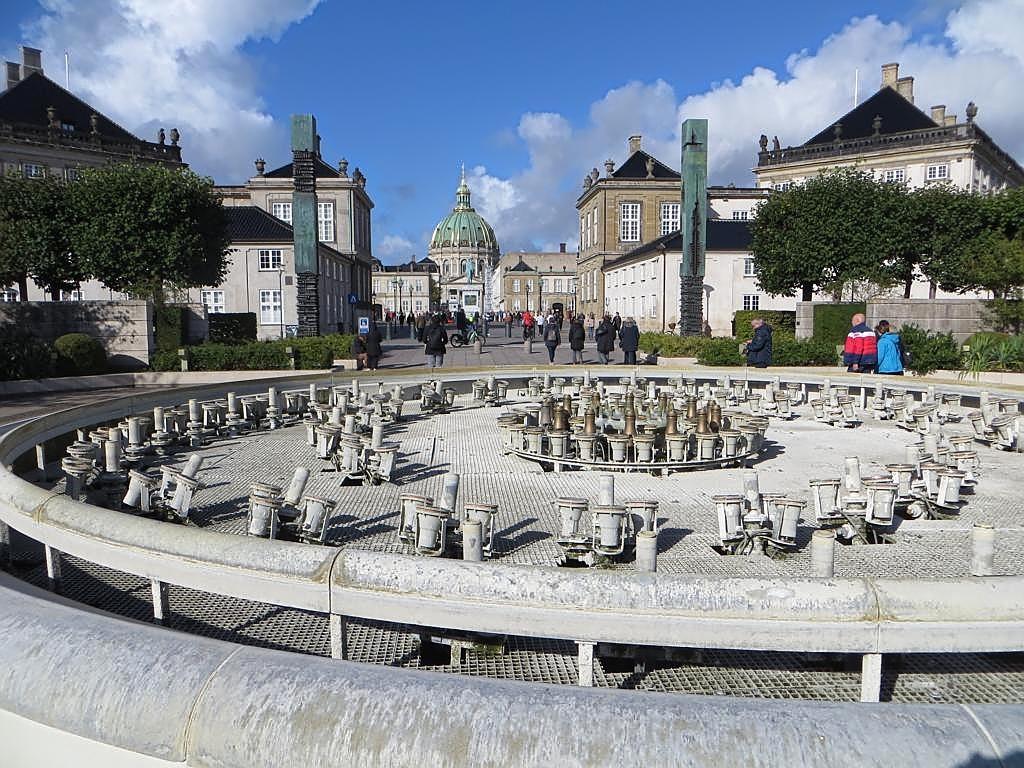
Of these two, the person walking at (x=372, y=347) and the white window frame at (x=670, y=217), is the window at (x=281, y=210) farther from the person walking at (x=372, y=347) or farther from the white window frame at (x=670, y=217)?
the person walking at (x=372, y=347)

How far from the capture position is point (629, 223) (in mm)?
73938

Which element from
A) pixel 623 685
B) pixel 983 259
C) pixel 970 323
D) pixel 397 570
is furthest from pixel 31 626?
pixel 983 259

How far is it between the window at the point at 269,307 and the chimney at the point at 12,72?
31801 mm

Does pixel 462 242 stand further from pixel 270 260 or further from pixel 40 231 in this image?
pixel 40 231

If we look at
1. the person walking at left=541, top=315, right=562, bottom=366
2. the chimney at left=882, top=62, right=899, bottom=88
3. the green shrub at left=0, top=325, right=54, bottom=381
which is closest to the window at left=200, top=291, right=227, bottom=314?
the person walking at left=541, top=315, right=562, bottom=366

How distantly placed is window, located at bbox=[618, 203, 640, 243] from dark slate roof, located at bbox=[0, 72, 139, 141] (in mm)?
43934

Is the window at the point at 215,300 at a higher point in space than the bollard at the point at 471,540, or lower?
higher

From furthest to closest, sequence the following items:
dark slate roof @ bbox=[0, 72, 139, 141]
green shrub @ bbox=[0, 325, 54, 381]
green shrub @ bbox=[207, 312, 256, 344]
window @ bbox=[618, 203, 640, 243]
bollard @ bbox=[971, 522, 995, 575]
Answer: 1. window @ bbox=[618, 203, 640, 243]
2. dark slate roof @ bbox=[0, 72, 139, 141]
3. green shrub @ bbox=[207, 312, 256, 344]
4. green shrub @ bbox=[0, 325, 54, 381]
5. bollard @ bbox=[971, 522, 995, 575]

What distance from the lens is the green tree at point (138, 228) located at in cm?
2998

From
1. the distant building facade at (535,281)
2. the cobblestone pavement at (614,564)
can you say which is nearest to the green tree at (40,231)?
the cobblestone pavement at (614,564)

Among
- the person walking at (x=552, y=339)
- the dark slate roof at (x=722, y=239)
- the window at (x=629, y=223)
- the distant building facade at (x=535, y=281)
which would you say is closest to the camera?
the person walking at (x=552, y=339)

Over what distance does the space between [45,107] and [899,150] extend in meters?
66.2

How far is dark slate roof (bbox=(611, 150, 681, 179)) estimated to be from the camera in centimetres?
7488

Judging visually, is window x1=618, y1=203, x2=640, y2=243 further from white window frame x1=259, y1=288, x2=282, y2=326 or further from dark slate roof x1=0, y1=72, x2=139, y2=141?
dark slate roof x1=0, y1=72, x2=139, y2=141
